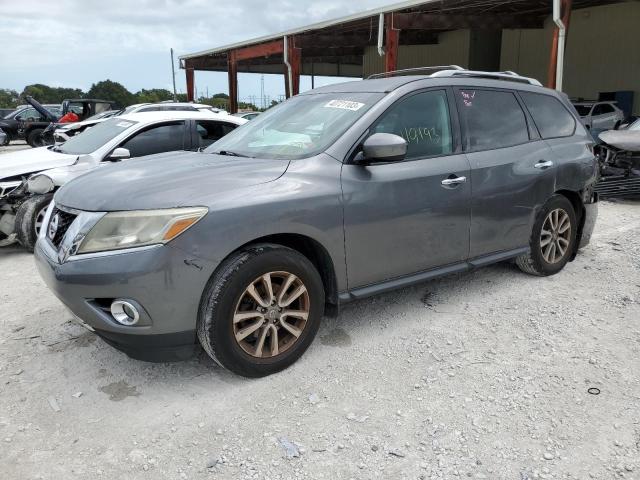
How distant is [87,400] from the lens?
9.37 ft

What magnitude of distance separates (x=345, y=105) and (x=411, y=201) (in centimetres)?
80

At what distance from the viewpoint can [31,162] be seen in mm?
6113

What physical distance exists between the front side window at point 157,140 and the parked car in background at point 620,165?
20.8ft

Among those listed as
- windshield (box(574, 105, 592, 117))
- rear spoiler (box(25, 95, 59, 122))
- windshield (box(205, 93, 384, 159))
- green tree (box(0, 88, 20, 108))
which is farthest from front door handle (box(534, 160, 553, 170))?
green tree (box(0, 88, 20, 108))

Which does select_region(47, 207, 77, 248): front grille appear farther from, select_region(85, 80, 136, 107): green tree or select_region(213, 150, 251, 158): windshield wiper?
select_region(85, 80, 136, 107): green tree

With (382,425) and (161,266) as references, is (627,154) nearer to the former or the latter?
(382,425)

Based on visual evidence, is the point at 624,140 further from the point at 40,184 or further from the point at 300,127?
the point at 40,184

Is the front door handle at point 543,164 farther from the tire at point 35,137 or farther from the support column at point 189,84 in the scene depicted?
the support column at point 189,84

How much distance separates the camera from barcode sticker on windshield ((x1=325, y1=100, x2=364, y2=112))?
11.4 feet

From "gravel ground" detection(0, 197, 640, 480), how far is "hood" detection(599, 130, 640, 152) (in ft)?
16.6

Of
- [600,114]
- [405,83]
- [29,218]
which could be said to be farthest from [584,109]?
[29,218]

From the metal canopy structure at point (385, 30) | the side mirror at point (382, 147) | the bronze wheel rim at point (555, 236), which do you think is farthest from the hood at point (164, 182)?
the metal canopy structure at point (385, 30)

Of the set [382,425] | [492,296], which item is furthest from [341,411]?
[492,296]

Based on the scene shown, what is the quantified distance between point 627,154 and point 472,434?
24.5ft
